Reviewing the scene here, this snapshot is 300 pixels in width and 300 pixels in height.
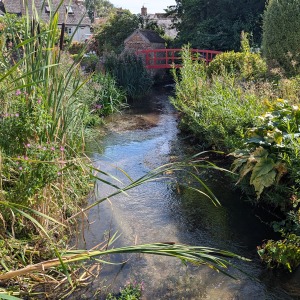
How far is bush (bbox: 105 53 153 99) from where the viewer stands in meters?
11.6

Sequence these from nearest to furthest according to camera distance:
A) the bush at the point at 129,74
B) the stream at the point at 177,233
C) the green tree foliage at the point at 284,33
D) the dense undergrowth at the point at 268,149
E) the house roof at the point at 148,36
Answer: the stream at the point at 177,233
the dense undergrowth at the point at 268,149
the green tree foliage at the point at 284,33
the bush at the point at 129,74
the house roof at the point at 148,36

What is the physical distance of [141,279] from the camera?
283cm

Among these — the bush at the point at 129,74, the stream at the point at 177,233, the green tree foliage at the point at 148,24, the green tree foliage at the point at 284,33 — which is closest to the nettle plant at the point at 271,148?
the stream at the point at 177,233

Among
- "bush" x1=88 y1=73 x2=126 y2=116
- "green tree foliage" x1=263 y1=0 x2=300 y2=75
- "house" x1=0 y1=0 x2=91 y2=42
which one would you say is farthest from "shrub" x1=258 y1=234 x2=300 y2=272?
"bush" x1=88 y1=73 x2=126 y2=116

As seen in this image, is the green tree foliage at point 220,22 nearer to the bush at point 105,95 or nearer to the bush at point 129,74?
the bush at point 129,74

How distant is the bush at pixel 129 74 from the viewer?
1165cm

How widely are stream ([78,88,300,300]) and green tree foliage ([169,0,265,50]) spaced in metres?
11.1

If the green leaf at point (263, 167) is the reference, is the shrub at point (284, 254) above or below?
below

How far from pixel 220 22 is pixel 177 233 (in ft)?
47.4

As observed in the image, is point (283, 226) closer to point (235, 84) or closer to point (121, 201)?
point (121, 201)

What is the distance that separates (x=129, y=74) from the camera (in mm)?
11711

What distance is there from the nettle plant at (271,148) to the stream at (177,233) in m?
0.46

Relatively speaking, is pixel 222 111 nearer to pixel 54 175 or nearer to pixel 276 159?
pixel 276 159

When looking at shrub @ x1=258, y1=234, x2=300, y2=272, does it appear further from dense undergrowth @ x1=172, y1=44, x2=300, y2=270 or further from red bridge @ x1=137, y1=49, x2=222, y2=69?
red bridge @ x1=137, y1=49, x2=222, y2=69
